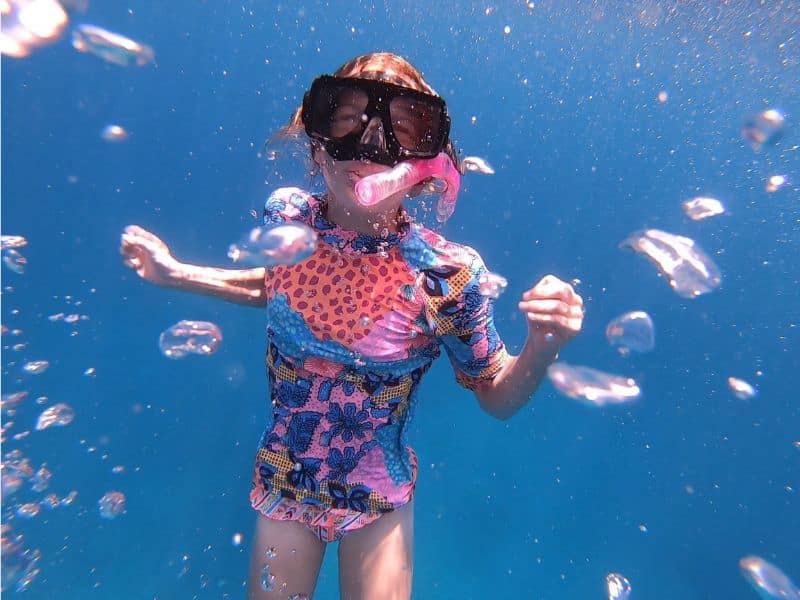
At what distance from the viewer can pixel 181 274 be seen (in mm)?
2248

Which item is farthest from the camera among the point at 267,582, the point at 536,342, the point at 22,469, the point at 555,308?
the point at 22,469

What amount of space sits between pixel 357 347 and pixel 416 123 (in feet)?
2.62

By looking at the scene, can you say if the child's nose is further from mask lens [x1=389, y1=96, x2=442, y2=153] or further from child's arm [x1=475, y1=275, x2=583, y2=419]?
child's arm [x1=475, y1=275, x2=583, y2=419]

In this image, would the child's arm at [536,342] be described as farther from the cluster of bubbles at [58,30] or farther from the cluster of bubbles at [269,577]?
the cluster of bubbles at [58,30]

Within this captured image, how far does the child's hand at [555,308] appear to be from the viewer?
1.54m

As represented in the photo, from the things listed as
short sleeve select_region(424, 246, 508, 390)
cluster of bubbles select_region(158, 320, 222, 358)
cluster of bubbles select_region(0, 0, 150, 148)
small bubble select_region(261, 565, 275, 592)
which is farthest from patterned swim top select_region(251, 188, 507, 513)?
cluster of bubbles select_region(0, 0, 150, 148)

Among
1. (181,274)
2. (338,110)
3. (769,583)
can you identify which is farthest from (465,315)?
(769,583)

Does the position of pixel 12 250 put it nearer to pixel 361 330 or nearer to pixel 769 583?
pixel 361 330

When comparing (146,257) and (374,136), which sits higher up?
(374,136)

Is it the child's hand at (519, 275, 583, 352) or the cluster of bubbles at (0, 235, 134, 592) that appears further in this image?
the cluster of bubbles at (0, 235, 134, 592)

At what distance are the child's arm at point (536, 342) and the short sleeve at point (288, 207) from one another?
93cm

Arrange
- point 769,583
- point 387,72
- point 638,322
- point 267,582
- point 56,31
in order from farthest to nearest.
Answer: point 56,31
point 769,583
point 638,322
point 267,582
point 387,72

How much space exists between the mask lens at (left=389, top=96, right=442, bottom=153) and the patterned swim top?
1.10 ft

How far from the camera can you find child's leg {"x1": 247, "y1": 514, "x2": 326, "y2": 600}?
7.13 feet
